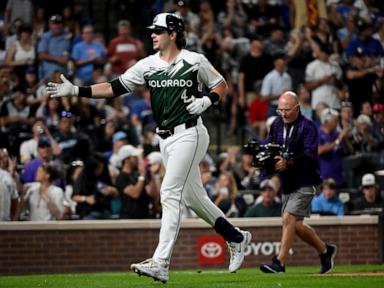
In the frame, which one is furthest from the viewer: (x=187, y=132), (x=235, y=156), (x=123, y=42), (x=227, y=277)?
(x=123, y=42)

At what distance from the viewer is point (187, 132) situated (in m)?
11.0

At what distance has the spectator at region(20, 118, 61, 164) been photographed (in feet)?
60.9

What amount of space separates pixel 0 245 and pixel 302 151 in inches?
196

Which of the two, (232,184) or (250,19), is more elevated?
(250,19)

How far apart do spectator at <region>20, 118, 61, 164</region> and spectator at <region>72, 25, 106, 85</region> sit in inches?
104

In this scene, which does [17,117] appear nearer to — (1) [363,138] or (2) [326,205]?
(2) [326,205]

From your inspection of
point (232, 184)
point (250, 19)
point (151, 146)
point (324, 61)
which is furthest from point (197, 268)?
point (250, 19)

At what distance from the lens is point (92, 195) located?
17.7m

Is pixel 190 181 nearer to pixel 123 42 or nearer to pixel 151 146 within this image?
pixel 151 146

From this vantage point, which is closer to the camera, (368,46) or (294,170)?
(294,170)

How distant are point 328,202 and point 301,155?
18.3 feet

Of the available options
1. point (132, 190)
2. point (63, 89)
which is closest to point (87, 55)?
point (132, 190)

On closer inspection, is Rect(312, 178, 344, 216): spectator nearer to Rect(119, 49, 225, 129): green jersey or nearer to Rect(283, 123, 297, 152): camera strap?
Rect(283, 123, 297, 152): camera strap

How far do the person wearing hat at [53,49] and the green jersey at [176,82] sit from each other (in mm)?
9865
